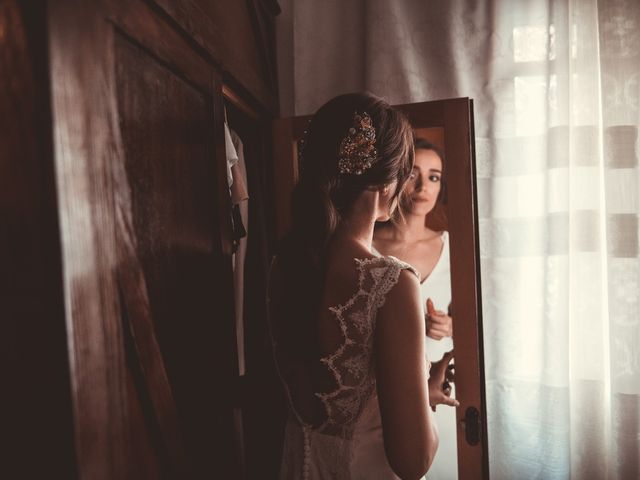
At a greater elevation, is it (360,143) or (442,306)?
(360,143)

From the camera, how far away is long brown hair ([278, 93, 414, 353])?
118 cm

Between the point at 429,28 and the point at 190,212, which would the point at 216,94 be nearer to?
→ the point at 190,212

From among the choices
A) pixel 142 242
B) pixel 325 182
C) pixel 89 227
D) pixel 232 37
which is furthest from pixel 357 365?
pixel 232 37

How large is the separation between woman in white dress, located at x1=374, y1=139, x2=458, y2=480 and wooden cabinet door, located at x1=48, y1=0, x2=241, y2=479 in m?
0.82

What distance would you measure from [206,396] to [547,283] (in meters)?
1.75

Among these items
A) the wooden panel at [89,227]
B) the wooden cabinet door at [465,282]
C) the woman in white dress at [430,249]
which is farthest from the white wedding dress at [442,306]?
the wooden panel at [89,227]

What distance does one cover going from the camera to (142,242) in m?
0.99

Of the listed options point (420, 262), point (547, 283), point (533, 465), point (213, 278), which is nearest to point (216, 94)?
point (213, 278)

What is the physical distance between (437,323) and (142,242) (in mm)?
1261

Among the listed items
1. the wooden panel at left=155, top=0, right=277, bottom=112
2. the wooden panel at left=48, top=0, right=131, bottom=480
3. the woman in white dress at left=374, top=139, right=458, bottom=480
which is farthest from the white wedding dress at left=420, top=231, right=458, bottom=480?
the wooden panel at left=48, top=0, right=131, bottom=480

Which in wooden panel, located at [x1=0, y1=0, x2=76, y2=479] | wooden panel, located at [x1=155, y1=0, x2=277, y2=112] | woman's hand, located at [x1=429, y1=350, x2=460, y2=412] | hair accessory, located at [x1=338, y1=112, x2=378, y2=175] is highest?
wooden panel, located at [x1=155, y1=0, x2=277, y2=112]

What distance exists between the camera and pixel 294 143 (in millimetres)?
2004

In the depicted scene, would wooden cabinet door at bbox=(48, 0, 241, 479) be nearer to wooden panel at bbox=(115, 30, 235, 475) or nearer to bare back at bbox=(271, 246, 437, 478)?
wooden panel at bbox=(115, 30, 235, 475)

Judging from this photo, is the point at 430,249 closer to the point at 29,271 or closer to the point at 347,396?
the point at 347,396
